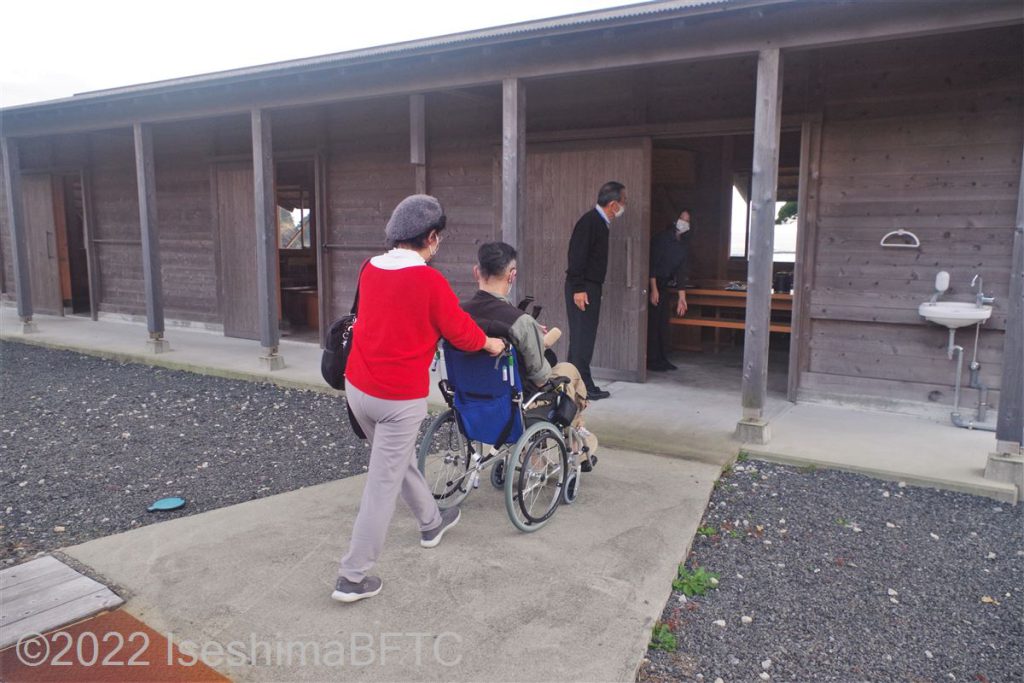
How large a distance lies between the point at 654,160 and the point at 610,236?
2.09m

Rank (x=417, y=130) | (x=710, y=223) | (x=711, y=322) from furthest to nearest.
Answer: (x=710, y=223)
(x=711, y=322)
(x=417, y=130)

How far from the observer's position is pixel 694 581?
309cm

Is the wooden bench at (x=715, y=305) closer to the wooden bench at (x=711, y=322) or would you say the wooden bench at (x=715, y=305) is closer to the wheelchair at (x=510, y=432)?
the wooden bench at (x=711, y=322)

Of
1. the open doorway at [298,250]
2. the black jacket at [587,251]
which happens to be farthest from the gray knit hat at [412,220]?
A: the open doorway at [298,250]

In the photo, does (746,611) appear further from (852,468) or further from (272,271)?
(272,271)

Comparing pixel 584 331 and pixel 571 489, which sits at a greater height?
pixel 584 331

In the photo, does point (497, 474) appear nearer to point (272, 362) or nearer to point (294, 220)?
point (272, 362)

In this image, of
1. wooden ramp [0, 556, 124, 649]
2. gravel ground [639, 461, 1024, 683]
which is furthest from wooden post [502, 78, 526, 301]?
wooden ramp [0, 556, 124, 649]

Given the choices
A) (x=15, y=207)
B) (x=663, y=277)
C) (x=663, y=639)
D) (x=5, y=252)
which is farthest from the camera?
(x=5, y=252)

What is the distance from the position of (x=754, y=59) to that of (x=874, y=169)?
1248 millimetres

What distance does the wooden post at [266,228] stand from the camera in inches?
283

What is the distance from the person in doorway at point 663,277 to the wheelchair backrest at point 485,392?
4.00 meters

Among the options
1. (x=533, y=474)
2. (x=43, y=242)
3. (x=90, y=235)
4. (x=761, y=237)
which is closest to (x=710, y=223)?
(x=761, y=237)

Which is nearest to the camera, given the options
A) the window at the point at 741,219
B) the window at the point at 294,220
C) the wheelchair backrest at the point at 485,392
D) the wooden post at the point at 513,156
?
the wheelchair backrest at the point at 485,392
